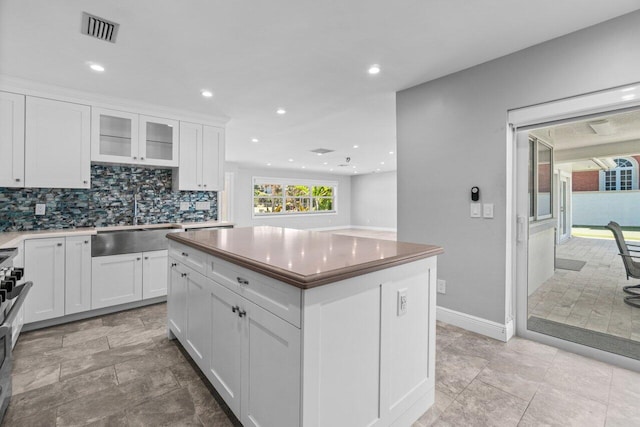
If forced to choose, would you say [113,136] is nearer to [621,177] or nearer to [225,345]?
[225,345]

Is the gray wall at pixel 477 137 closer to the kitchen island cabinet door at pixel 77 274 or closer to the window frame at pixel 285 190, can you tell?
the kitchen island cabinet door at pixel 77 274

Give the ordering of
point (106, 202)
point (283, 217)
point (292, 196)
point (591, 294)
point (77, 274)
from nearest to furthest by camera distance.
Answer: point (591, 294) → point (77, 274) → point (106, 202) → point (283, 217) → point (292, 196)

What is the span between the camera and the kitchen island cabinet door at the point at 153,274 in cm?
345

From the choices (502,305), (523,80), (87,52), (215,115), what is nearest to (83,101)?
(87,52)

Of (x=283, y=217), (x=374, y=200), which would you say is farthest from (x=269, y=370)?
(x=374, y=200)

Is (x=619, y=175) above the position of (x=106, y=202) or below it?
above

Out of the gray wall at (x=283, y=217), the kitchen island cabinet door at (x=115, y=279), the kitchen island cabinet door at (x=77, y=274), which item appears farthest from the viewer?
the gray wall at (x=283, y=217)

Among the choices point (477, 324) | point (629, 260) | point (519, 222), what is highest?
point (519, 222)

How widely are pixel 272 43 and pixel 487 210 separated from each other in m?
2.33

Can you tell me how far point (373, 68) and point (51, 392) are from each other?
3.47 m

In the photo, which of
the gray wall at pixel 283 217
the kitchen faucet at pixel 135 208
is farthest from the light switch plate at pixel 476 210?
the gray wall at pixel 283 217

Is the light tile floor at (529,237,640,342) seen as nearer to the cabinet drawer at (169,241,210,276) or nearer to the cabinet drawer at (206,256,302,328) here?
the cabinet drawer at (206,256,302,328)

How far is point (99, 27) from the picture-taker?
2.09 metres

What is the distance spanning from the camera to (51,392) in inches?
74.5
